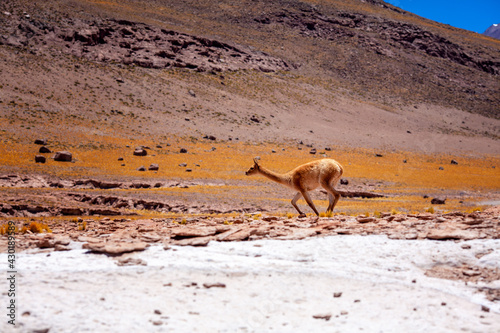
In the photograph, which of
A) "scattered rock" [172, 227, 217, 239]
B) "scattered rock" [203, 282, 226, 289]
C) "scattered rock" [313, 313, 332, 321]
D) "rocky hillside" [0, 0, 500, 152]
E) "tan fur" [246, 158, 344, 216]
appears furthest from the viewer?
"rocky hillside" [0, 0, 500, 152]

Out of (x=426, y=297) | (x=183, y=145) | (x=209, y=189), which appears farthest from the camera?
(x=183, y=145)

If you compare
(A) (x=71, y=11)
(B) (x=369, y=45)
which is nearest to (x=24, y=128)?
(A) (x=71, y=11)

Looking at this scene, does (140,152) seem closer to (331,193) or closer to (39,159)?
(39,159)

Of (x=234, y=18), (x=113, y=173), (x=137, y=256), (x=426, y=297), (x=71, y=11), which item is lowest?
(x=113, y=173)

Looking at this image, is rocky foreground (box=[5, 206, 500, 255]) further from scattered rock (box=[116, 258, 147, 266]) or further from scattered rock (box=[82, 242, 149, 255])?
scattered rock (box=[116, 258, 147, 266])

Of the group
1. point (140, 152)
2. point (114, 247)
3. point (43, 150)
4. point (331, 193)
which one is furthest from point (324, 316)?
point (140, 152)

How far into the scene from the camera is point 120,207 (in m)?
21.5

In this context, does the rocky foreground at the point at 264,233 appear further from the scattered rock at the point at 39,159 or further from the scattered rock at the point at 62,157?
the scattered rock at the point at 62,157

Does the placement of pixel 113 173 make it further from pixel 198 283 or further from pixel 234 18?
pixel 234 18

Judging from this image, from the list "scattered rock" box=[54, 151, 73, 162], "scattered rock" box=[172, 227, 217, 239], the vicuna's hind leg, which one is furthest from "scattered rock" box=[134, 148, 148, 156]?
"scattered rock" box=[172, 227, 217, 239]

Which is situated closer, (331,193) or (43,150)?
(331,193)

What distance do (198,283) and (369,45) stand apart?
103119mm

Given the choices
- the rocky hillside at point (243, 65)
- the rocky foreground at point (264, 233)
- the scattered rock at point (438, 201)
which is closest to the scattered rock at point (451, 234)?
the rocky foreground at point (264, 233)

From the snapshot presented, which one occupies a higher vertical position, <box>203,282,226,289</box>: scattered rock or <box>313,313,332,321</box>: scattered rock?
<box>313,313,332,321</box>: scattered rock
